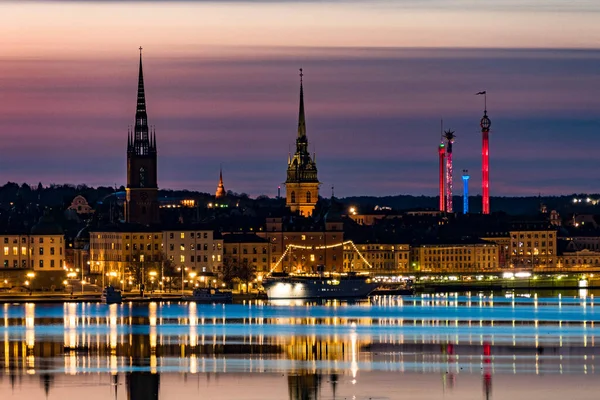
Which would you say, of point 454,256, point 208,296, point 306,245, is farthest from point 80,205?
point 208,296

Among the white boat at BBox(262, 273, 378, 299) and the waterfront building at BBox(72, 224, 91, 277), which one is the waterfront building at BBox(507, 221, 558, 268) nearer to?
the waterfront building at BBox(72, 224, 91, 277)

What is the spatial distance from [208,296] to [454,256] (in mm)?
53190

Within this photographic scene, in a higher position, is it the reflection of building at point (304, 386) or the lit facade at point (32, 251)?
the lit facade at point (32, 251)

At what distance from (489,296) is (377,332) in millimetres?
52516

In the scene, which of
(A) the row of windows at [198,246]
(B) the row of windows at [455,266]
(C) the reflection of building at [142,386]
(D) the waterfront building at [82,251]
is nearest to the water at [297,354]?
(C) the reflection of building at [142,386]

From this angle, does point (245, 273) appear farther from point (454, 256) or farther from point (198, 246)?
point (454, 256)

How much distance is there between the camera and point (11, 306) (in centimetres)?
10406

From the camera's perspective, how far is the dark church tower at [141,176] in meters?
145

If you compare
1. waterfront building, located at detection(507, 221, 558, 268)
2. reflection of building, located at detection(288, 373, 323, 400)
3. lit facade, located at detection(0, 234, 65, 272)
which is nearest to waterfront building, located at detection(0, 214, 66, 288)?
lit facade, located at detection(0, 234, 65, 272)

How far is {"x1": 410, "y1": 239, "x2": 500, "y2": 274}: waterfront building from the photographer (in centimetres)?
16250

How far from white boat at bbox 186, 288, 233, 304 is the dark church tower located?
1081 inches

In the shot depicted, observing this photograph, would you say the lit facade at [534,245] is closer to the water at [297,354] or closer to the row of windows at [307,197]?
the row of windows at [307,197]

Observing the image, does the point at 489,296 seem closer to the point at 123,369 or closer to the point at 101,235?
the point at 101,235

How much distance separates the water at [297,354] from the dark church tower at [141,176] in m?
45.7
